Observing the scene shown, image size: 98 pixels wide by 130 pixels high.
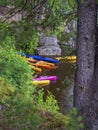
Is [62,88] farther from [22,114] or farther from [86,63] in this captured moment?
[22,114]

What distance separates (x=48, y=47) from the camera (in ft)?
64.5

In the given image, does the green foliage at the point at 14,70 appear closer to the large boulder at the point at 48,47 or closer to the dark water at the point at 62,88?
the dark water at the point at 62,88

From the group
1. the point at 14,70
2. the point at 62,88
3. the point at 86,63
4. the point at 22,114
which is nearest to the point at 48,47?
the point at 62,88

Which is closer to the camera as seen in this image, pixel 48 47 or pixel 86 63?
pixel 86 63

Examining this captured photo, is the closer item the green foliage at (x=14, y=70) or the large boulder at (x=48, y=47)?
the green foliage at (x=14, y=70)

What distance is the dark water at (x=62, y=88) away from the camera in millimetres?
10313

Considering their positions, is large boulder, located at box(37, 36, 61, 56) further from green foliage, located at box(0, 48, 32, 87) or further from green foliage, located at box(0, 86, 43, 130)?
green foliage, located at box(0, 86, 43, 130)

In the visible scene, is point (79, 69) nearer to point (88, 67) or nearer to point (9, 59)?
point (88, 67)

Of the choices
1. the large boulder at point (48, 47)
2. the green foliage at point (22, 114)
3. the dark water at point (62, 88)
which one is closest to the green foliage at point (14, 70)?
the dark water at point (62, 88)

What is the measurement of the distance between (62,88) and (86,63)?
29.7 ft

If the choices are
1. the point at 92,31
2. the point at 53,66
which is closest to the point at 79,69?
the point at 92,31

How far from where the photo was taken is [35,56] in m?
18.2

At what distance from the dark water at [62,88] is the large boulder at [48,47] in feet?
9.33

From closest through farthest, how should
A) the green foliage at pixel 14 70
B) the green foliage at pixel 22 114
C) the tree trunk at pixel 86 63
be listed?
the green foliage at pixel 22 114, the tree trunk at pixel 86 63, the green foliage at pixel 14 70
